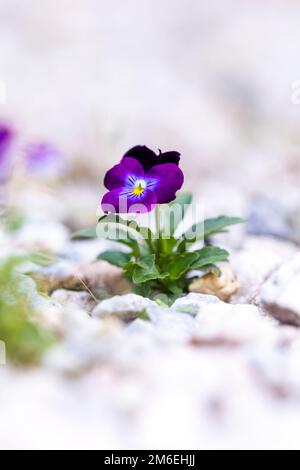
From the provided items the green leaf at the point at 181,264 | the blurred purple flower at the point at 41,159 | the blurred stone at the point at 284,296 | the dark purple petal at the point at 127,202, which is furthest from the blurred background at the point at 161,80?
the blurred stone at the point at 284,296

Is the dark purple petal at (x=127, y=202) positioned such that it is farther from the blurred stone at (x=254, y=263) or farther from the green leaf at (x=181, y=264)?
the blurred stone at (x=254, y=263)

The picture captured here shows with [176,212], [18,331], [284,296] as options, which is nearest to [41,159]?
[176,212]

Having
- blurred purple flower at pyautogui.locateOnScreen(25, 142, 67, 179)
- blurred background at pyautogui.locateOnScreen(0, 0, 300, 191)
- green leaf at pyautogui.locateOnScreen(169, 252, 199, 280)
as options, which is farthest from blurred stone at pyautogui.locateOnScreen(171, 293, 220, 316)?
blurred background at pyautogui.locateOnScreen(0, 0, 300, 191)

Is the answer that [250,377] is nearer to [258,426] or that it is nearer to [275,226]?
[258,426]

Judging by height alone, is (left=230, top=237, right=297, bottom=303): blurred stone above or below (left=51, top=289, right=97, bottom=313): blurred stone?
above

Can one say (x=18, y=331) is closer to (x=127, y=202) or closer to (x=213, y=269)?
(x=127, y=202)

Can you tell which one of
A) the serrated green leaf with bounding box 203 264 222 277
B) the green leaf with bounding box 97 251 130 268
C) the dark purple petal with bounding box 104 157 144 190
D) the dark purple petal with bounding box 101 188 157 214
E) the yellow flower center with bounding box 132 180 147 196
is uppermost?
the dark purple petal with bounding box 104 157 144 190

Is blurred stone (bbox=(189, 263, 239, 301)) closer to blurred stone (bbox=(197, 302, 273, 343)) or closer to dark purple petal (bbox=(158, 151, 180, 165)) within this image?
dark purple petal (bbox=(158, 151, 180, 165))
